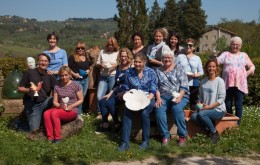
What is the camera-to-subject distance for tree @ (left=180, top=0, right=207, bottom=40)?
59312 mm

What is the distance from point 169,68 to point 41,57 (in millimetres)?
2307

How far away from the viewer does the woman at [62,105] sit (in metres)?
5.93

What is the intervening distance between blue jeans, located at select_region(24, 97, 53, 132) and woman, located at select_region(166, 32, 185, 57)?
2.60 meters

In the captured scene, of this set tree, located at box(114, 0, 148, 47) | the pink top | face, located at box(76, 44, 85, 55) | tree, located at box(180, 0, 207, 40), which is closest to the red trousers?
face, located at box(76, 44, 85, 55)

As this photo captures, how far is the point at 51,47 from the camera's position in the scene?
7.13 metres

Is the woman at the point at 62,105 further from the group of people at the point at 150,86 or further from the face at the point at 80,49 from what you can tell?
the face at the point at 80,49

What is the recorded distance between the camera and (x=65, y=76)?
20.1 feet

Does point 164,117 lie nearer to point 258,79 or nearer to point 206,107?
point 206,107

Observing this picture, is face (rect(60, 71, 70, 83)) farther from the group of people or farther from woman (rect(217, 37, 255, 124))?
woman (rect(217, 37, 255, 124))

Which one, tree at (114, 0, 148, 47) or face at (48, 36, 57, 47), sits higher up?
tree at (114, 0, 148, 47)

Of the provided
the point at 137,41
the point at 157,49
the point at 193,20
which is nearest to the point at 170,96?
the point at 157,49

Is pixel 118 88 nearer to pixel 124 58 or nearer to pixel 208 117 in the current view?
pixel 124 58

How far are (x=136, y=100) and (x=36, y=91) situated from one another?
1.82m

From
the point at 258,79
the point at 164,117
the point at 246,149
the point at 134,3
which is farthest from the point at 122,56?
the point at 134,3
